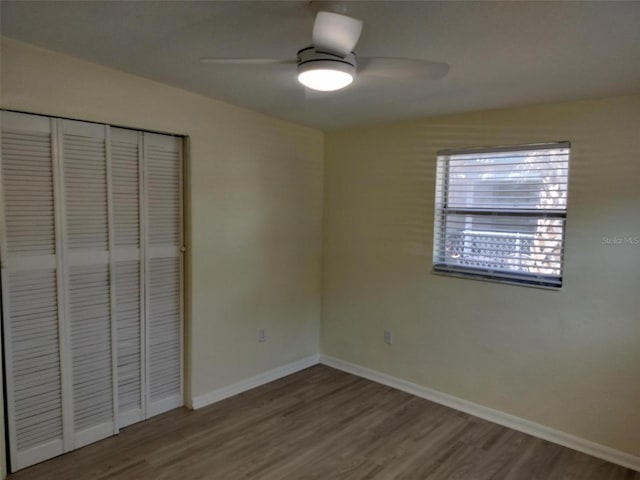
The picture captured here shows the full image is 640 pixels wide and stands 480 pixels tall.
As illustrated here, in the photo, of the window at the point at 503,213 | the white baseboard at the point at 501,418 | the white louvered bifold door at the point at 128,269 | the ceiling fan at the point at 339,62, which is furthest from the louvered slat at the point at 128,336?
the window at the point at 503,213

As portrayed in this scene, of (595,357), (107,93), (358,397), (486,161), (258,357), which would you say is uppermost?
(107,93)

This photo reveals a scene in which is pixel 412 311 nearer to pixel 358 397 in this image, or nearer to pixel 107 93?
pixel 358 397

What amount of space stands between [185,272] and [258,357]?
103cm

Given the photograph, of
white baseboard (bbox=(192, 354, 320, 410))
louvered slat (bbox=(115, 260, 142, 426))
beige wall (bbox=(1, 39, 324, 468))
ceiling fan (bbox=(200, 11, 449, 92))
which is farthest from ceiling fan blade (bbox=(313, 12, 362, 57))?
white baseboard (bbox=(192, 354, 320, 410))

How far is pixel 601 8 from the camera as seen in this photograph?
1520mm

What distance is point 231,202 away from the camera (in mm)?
3209

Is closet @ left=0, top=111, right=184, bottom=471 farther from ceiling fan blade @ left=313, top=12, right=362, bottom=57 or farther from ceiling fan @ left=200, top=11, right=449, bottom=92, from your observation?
ceiling fan blade @ left=313, top=12, right=362, bottom=57

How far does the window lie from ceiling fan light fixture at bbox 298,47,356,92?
1.69m

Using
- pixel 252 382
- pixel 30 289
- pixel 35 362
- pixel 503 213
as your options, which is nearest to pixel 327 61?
pixel 503 213

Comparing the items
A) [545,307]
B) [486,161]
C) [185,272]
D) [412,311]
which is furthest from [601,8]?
[185,272]

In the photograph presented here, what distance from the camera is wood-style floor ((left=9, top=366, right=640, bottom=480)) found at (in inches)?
94.3

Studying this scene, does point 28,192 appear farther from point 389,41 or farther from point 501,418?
point 501,418

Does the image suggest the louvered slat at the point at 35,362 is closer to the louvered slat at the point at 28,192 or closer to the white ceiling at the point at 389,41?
the louvered slat at the point at 28,192

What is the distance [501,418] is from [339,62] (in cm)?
269
